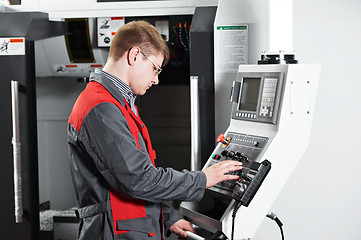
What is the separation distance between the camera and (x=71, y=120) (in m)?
1.80

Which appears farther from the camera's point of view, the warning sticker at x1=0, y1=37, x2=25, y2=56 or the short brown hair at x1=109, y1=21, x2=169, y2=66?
the warning sticker at x1=0, y1=37, x2=25, y2=56

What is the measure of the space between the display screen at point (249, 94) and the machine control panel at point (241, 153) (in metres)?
0.14

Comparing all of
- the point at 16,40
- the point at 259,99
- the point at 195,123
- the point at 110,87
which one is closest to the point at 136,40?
the point at 110,87

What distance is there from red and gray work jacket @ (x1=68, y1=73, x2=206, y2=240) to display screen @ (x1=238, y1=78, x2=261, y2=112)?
472mm

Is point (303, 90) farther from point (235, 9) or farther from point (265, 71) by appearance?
point (235, 9)

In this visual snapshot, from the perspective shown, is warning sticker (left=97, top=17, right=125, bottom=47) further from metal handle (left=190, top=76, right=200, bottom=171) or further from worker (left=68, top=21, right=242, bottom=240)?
worker (left=68, top=21, right=242, bottom=240)

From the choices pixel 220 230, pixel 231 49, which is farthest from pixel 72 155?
pixel 231 49

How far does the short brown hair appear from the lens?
1.86m

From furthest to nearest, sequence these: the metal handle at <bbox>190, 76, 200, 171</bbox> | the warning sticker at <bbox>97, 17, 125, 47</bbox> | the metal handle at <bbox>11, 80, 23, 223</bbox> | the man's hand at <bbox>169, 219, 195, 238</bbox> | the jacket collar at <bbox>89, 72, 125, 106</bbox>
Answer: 1. the warning sticker at <bbox>97, 17, 125, 47</bbox>
2. the metal handle at <bbox>11, 80, 23, 223</bbox>
3. the metal handle at <bbox>190, 76, 200, 171</bbox>
4. the man's hand at <bbox>169, 219, 195, 238</bbox>
5. the jacket collar at <bbox>89, 72, 125, 106</bbox>

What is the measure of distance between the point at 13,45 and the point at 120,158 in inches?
59.5

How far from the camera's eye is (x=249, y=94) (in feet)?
7.06

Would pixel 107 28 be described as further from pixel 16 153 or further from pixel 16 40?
pixel 16 153

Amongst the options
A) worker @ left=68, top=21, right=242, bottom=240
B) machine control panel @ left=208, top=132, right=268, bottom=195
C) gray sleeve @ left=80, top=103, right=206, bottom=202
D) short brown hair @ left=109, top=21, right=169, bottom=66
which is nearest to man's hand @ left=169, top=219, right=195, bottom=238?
worker @ left=68, top=21, right=242, bottom=240

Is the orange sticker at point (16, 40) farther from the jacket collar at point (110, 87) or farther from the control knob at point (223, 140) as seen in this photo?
the control knob at point (223, 140)
